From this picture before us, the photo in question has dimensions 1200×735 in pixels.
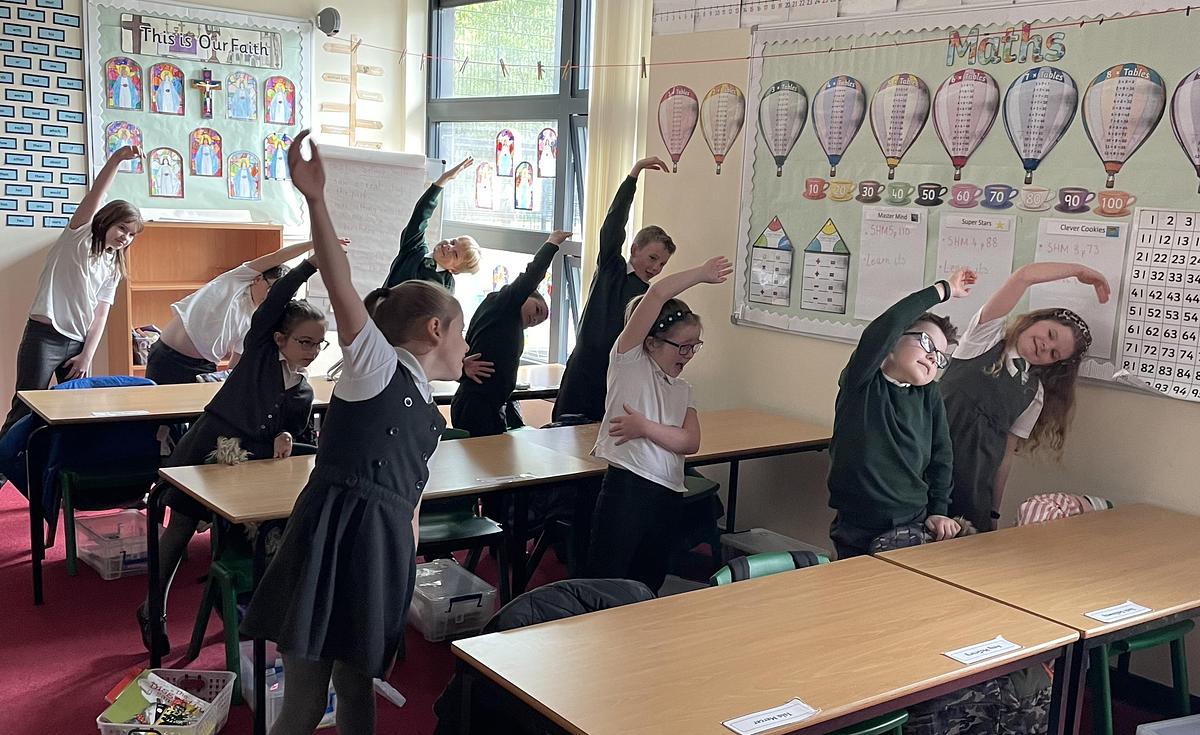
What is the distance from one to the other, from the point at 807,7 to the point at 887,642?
2803 millimetres

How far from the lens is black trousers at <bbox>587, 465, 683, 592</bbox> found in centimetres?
301

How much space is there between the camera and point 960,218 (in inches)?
142

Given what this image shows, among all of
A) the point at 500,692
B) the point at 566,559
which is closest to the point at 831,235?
the point at 566,559

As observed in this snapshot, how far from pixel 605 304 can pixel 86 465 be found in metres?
2.05

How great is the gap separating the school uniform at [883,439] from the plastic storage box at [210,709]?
1789mm

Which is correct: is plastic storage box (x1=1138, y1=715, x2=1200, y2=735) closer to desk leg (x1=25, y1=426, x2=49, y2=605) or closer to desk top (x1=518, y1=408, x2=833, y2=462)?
desk top (x1=518, y1=408, x2=833, y2=462)

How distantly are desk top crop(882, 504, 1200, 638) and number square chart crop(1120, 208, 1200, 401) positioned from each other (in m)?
0.41

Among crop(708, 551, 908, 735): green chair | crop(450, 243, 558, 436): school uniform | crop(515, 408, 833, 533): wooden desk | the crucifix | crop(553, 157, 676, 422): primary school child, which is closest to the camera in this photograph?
crop(708, 551, 908, 735): green chair

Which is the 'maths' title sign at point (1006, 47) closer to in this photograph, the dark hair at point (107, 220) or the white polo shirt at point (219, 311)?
the white polo shirt at point (219, 311)

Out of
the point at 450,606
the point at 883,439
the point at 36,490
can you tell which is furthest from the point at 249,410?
the point at 883,439

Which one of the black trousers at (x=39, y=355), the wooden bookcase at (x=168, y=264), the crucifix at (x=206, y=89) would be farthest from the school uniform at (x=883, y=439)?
the crucifix at (x=206, y=89)

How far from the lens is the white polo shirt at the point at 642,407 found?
301cm

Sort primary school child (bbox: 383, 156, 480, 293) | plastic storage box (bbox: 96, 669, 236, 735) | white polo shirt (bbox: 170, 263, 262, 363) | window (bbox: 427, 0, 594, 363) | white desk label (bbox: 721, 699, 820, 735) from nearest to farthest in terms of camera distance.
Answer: white desk label (bbox: 721, 699, 820, 735)
plastic storage box (bbox: 96, 669, 236, 735)
white polo shirt (bbox: 170, 263, 262, 363)
primary school child (bbox: 383, 156, 480, 293)
window (bbox: 427, 0, 594, 363)

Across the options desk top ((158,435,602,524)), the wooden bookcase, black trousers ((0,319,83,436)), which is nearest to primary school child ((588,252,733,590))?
desk top ((158,435,602,524))
